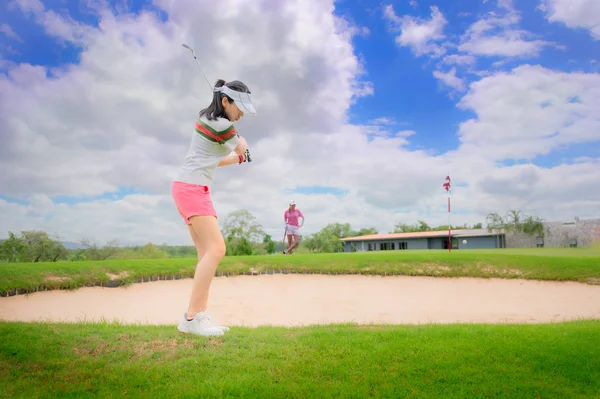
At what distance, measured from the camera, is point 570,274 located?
1191 centimetres

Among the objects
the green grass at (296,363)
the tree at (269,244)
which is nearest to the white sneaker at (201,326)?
the green grass at (296,363)

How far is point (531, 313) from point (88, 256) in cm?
3382

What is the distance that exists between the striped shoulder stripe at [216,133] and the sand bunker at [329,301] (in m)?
4.27

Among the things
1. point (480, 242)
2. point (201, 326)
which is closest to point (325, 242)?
point (480, 242)

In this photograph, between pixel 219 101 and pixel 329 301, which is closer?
pixel 219 101

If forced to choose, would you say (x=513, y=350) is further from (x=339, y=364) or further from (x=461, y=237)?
(x=461, y=237)

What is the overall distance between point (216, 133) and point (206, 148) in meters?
0.22

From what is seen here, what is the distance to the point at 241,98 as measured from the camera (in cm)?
438

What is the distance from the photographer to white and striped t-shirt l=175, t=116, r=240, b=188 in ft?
13.9

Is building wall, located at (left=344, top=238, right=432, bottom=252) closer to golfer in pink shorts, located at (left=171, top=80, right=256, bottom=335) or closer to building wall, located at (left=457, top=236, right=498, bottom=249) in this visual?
building wall, located at (left=457, top=236, right=498, bottom=249)

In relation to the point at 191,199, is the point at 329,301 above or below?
below

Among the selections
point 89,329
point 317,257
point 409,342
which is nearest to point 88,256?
point 317,257

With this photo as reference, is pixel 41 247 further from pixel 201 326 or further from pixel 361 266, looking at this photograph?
pixel 201 326

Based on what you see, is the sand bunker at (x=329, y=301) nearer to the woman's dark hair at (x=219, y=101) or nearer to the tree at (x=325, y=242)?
the woman's dark hair at (x=219, y=101)
